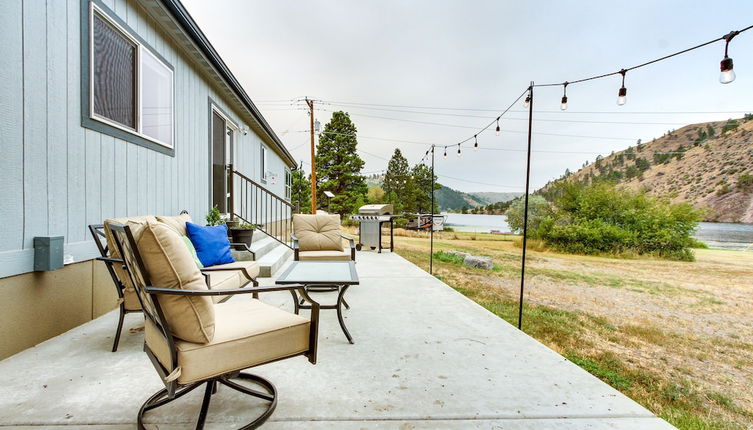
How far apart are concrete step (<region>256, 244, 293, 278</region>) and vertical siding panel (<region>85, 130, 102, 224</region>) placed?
212cm

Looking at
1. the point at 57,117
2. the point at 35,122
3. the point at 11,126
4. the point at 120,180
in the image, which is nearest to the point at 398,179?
the point at 120,180

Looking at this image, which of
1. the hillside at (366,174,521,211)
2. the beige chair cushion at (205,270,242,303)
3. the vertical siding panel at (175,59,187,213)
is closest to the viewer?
the beige chair cushion at (205,270,242,303)

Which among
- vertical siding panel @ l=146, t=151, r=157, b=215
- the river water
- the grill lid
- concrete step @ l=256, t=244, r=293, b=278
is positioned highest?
vertical siding panel @ l=146, t=151, r=157, b=215

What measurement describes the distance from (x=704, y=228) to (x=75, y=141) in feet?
153

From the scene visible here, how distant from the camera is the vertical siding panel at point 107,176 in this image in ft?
9.56

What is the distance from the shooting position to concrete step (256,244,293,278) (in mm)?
4664

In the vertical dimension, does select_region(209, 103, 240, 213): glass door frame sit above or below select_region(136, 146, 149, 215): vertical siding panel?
above

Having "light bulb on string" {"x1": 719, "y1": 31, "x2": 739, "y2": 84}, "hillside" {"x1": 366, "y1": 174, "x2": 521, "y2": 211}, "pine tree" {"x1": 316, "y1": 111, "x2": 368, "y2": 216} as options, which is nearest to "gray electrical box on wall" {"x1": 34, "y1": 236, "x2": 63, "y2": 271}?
"light bulb on string" {"x1": 719, "y1": 31, "x2": 739, "y2": 84}

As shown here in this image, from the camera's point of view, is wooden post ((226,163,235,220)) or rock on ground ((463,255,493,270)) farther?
rock on ground ((463,255,493,270))

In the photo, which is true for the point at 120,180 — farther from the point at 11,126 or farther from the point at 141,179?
the point at 11,126

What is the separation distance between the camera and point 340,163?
2642 centimetres

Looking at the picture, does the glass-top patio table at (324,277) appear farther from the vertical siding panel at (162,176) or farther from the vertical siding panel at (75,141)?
the vertical siding panel at (162,176)

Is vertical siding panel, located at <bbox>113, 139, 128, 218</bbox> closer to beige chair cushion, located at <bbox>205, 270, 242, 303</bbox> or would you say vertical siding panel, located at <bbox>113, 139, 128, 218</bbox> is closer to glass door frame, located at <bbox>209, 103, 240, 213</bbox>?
beige chair cushion, located at <bbox>205, 270, 242, 303</bbox>

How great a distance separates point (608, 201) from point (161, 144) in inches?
698
